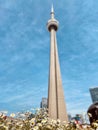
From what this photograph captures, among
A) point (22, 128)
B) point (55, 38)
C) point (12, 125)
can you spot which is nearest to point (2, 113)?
point (12, 125)

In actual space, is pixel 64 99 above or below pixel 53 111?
above

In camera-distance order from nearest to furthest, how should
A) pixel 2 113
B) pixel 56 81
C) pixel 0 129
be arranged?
1. pixel 0 129
2. pixel 2 113
3. pixel 56 81

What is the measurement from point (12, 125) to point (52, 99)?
168ft

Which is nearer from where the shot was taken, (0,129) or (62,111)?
(0,129)

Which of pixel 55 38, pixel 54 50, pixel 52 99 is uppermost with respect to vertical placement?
pixel 55 38

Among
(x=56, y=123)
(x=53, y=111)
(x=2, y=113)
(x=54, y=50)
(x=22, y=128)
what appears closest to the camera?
(x=22, y=128)

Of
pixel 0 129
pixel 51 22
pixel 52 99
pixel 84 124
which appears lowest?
pixel 0 129

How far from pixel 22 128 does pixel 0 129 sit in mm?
689

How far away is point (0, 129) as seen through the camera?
13.8ft

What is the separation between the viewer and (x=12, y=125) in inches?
203

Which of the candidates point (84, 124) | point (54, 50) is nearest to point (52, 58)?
point (54, 50)

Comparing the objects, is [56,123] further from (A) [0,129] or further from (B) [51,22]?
(B) [51,22]

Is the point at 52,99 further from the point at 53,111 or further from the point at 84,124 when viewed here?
the point at 84,124

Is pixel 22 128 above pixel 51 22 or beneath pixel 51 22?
beneath
